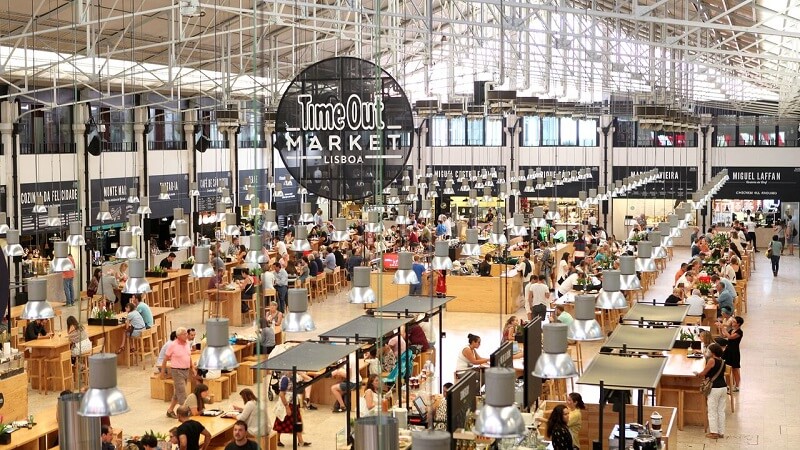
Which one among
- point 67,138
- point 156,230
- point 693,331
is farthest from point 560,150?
point 693,331

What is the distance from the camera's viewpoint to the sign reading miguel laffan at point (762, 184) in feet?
113

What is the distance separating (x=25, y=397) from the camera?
12570 millimetres

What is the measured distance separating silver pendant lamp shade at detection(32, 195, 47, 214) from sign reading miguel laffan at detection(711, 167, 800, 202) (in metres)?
21.7

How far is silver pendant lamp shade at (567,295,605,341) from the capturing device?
26.7 ft

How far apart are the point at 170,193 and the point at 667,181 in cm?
1668

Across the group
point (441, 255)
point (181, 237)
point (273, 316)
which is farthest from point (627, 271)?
point (181, 237)

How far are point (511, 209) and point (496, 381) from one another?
3048 centimetres

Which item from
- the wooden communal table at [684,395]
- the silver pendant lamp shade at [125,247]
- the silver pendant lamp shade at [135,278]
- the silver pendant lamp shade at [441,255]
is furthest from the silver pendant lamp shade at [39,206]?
the wooden communal table at [684,395]

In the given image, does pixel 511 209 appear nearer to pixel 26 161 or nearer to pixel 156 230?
pixel 156 230

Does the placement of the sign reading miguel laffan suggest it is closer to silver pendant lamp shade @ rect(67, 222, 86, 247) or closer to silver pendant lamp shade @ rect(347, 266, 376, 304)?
silver pendant lamp shade @ rect(67, 222, 86, 247)

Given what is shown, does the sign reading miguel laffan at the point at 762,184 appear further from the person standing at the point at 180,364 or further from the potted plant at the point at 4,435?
the potted plant at the point at 4,435

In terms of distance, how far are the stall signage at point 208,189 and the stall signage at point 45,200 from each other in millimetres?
5205

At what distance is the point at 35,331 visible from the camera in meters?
14.6

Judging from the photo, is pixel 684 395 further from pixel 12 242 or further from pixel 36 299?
pixel 12 242
